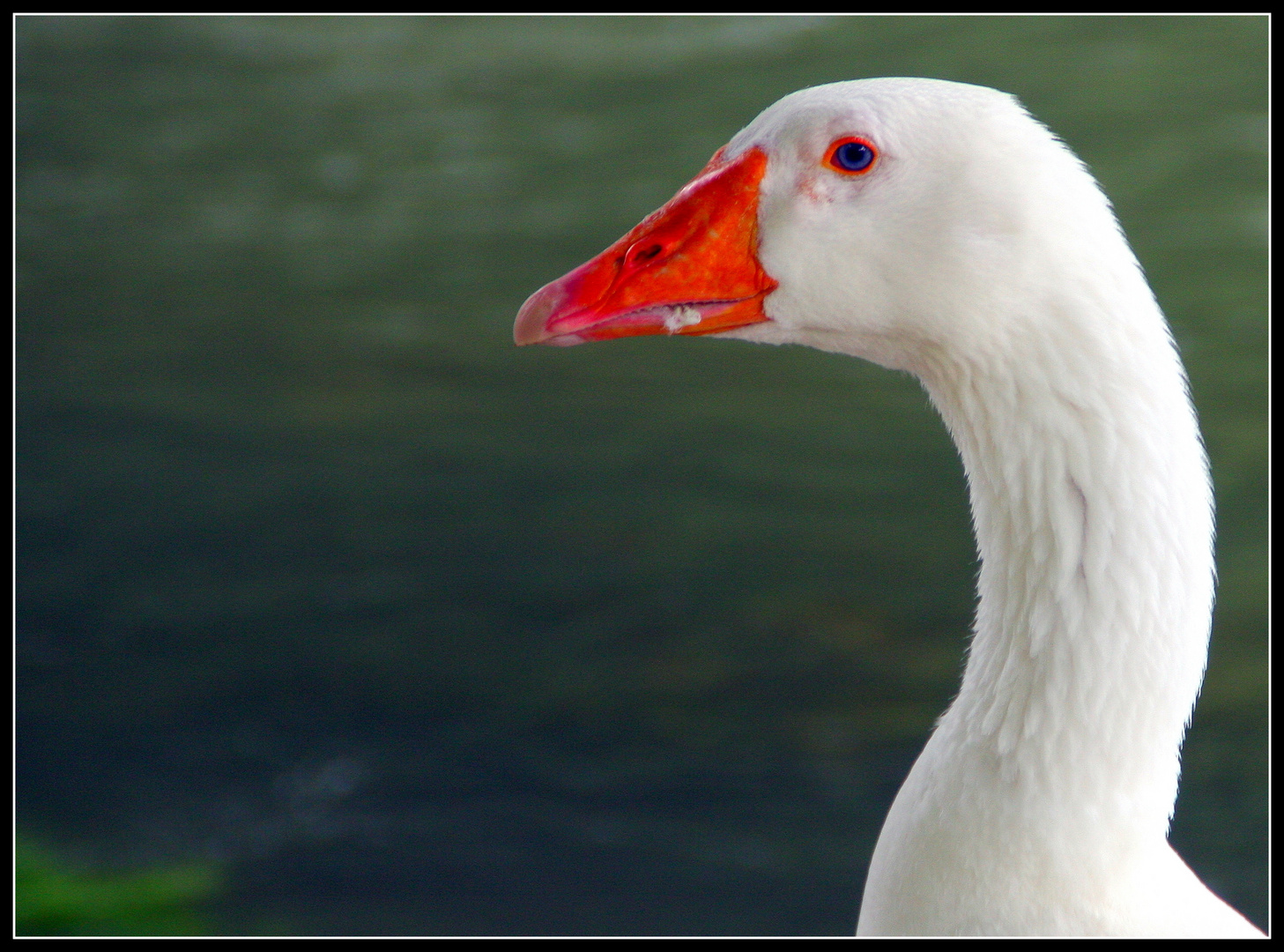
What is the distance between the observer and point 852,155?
65.3 inches

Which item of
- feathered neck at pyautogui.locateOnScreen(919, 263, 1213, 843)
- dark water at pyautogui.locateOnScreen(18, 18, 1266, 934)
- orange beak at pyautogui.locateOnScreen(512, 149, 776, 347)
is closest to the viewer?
feathered neck at pyautogui.locateOnScreen(919, 263, 1213, 843)

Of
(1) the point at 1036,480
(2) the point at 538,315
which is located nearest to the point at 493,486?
(2) the point at 538,315

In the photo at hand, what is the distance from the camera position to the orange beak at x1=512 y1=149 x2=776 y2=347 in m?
1.76

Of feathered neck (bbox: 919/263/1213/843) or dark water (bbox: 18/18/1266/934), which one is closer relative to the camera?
feathered neck (bbox: 919/263/1213/843)

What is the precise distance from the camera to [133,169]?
22.7 ft

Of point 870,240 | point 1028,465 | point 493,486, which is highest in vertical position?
point 493,486

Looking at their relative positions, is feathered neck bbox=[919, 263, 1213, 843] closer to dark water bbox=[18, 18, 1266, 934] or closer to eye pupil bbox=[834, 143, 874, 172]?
eye pupil bbox=[834, 143, 874, 172]

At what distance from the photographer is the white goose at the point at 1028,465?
1.56m

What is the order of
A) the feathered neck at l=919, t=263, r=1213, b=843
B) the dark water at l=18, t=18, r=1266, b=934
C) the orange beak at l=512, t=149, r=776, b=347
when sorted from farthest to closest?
1. the dark water at l=18, t=18, r=1266, b=934
2. the orange beak at l=512, t=149, r=776, b=347
3. the feathered neck at l=919, t=263, r=1213, b=843

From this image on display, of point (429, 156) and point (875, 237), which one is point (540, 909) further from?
point (429, 156)

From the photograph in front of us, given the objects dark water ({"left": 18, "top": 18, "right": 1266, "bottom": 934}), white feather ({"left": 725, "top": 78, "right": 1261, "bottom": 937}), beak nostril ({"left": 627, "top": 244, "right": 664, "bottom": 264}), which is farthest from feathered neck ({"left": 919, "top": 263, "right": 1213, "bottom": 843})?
dark water ({"left": 18, "top": 18, "right": 1266, "bottom": 934})

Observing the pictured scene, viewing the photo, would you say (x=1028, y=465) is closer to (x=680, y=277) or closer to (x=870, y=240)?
(x=870, y=240)

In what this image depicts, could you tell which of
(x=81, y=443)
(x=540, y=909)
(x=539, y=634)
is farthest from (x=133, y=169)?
(x=540, y=909)

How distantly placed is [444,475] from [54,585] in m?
1.62
